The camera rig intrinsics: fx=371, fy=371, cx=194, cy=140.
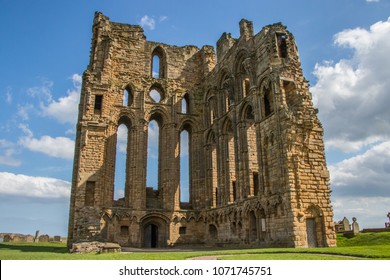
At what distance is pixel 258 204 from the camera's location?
19.4 meters

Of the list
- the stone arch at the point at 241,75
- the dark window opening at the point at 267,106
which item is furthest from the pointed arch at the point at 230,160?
the dark window opening at the point at 267,106

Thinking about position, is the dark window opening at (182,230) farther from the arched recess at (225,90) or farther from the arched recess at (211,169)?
the arched recess at (225,90)

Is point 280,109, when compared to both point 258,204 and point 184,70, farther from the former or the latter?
point 184,70

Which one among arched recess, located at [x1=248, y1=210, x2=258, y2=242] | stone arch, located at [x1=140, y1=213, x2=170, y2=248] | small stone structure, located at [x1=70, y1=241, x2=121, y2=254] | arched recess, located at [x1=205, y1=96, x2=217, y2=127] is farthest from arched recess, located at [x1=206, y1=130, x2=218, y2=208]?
small stone structure, located at [x1=70, y1=241, x2=121, y2=254]

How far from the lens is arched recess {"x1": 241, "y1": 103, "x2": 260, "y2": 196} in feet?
70.5

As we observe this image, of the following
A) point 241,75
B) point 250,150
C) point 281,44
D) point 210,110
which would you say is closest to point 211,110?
point 210,110

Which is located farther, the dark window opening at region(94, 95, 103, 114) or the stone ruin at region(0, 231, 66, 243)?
the stone ruin at region(0, 231, 66, 243)

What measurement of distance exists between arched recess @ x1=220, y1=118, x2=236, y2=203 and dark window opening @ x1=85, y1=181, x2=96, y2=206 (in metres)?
8.18

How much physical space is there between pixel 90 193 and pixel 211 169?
8.45 m

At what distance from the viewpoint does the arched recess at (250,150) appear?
846 inches

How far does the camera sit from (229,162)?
24125 millimetres

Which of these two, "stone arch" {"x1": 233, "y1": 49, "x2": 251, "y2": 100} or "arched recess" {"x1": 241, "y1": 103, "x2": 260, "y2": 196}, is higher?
"stone arch" {"x1": 233, "y1": 49, "x2": 251, "y2": 100}

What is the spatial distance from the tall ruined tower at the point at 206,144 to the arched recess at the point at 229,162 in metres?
0.07

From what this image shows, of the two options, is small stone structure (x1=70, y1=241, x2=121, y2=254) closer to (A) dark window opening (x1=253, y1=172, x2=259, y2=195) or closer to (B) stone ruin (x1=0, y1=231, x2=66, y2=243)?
(A) dark window opening (x1=253, y1=172, x2=259, y2=195)
